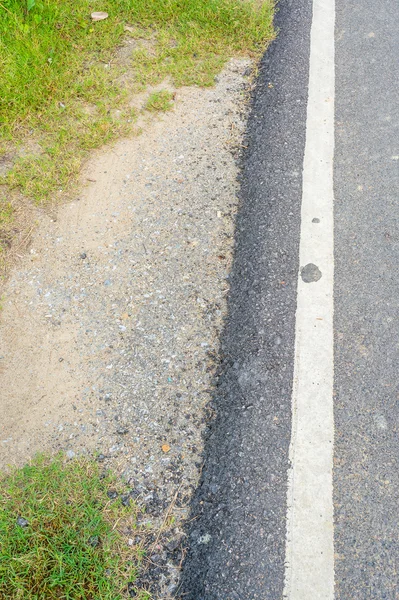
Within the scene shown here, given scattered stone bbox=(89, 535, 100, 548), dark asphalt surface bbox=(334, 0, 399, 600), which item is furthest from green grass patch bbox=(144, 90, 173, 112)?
scattered stone bbox=(89, 535, 100, 548)

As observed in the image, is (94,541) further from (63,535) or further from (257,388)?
(257,388)

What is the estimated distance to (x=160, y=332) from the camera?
7.85ft

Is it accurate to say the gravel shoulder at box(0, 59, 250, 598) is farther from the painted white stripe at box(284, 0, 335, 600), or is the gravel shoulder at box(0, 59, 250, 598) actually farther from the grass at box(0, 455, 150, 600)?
the painted white stripe at box(284, 0, 335, 600)

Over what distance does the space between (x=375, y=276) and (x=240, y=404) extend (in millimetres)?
973

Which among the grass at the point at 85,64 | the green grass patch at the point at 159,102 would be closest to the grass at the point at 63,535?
the grass at the point at 85,64

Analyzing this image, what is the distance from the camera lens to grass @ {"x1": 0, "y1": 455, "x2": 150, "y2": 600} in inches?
69.4

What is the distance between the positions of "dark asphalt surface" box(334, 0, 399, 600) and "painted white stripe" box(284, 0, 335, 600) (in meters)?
0.04

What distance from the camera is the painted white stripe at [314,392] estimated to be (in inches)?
69.8

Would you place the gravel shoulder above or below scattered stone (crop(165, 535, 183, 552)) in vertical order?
above

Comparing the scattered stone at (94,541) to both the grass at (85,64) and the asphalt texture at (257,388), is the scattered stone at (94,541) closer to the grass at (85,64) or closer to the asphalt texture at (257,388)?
the asphalt texture at (257,388)

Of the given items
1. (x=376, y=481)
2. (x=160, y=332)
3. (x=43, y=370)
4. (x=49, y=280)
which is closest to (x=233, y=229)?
(x=160, y=332)

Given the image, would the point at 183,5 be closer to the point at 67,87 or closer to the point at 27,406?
the point at 67,87

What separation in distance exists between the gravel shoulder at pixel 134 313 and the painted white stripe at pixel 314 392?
1.28 ft

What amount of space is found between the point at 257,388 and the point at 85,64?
108 inches
